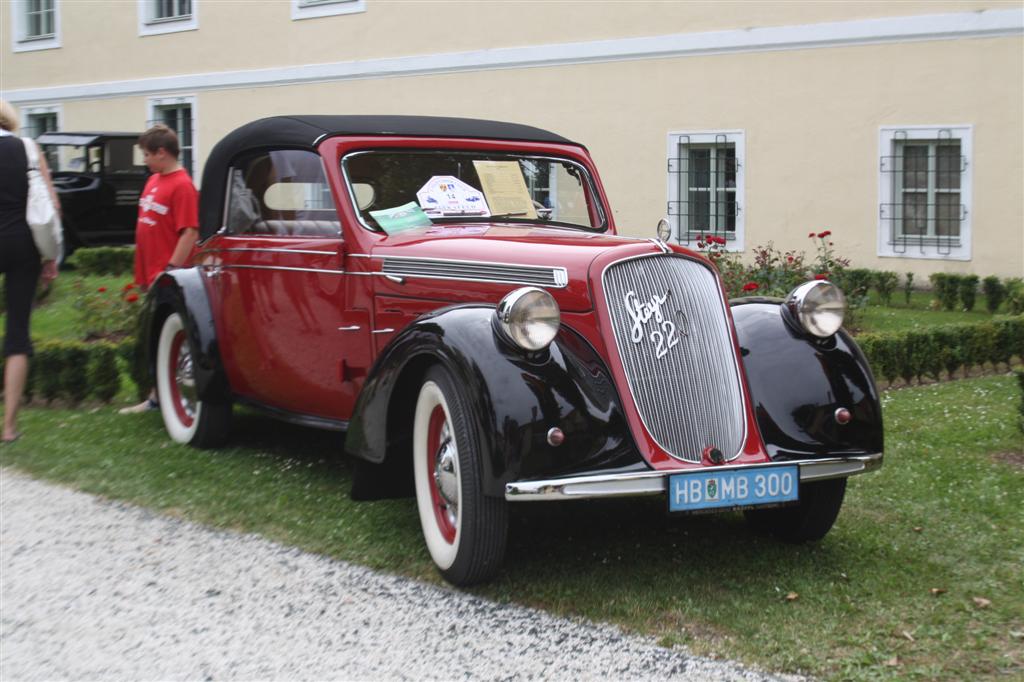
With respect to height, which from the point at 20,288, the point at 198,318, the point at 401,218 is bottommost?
the point at 198,318

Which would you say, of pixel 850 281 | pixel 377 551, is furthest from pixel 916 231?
pixel 377 551

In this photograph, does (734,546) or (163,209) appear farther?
(163,209)

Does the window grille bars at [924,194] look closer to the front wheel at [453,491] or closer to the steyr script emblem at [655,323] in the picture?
the steyr script emblem at [655,323]

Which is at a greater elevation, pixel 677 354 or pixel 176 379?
pixel 677 354

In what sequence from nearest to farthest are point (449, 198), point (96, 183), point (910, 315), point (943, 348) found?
point (449, 198)
point (943, 348)
point (910, 315)
point (96, 183)

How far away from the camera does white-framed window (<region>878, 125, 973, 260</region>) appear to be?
1304 centimetres

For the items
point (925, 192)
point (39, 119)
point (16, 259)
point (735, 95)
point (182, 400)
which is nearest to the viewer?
point (16, 259)

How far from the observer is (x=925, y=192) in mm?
13383

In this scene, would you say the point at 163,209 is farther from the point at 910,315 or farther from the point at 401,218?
the point at 910,315

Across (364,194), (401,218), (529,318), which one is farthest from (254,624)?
(364,194)

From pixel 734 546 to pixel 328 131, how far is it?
8.72 feet

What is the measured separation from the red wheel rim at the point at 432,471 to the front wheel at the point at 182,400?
234 centimetres

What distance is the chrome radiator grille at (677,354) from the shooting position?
4.24 metres

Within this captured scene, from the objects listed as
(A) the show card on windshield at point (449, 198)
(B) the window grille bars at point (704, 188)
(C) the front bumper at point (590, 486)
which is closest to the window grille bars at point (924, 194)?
(B) the window grille bars at point (704, 188)
